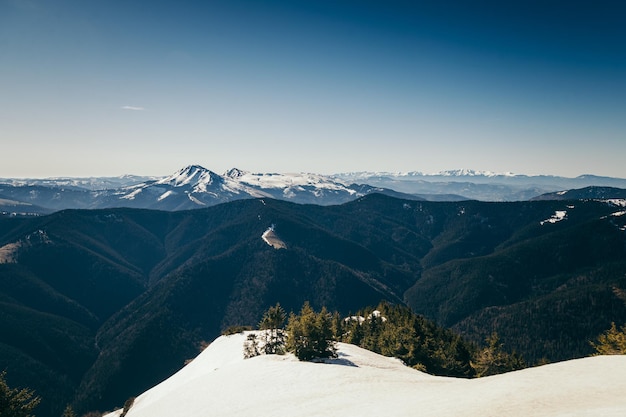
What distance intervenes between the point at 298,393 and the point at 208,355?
71840 millimetres

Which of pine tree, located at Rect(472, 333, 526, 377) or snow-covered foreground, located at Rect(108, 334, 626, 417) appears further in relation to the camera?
pine tree, located at Rect(472, 333, 526, 377)

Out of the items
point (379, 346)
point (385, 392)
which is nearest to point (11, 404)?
point (385, 392)

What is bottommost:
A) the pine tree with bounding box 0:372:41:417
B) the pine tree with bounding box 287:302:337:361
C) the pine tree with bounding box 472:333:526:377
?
the pine tree with bounding box 472:333:526:377

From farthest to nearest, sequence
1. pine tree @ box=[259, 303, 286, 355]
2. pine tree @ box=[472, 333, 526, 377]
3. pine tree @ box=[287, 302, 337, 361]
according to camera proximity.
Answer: pine tree @ box=[472, 333, 526, 377] → pine tree @ box=[259, 303, 286, 355] → pine tree @ box=[287, 302, 337, 361]

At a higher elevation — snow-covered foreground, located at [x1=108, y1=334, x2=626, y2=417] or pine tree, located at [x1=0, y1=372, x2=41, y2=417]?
snow-covered foreground, located at [x1=108, y1=334, x2=626, y2=417]

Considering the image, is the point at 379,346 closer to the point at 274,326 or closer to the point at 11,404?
the point at 274,326

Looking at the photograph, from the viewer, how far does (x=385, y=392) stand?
38.3 metres

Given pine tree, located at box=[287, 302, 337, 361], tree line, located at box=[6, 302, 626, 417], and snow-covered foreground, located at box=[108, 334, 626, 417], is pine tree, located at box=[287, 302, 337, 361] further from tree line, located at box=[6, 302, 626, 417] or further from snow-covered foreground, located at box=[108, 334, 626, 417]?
snow-covered foreground, located at box=[108, 334, 626, 417]

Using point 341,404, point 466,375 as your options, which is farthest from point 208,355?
point 341,404

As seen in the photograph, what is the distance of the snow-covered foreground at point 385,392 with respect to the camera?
86.5ft

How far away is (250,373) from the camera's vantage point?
181ft

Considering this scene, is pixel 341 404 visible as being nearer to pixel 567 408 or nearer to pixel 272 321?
pixel 567 408

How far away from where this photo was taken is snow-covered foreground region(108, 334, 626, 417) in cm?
2638

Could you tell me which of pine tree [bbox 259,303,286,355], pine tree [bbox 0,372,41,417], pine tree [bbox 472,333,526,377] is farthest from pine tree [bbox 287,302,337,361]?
pine tree [bbox 472,333,526,377]
